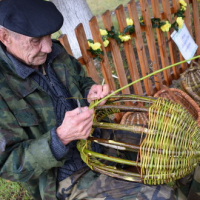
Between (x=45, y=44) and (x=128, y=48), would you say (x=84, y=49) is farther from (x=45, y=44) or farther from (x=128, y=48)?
(x=45, y=44)

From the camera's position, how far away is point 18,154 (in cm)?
128

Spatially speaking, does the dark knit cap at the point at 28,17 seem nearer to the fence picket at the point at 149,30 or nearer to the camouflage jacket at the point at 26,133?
the camouflage jacket at the point at 26,133

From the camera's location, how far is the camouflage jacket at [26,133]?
1275 mm

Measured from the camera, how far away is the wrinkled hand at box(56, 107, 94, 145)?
3.94 feet

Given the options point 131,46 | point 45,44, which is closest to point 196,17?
point 131,46

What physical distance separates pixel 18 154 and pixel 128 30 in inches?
73.6

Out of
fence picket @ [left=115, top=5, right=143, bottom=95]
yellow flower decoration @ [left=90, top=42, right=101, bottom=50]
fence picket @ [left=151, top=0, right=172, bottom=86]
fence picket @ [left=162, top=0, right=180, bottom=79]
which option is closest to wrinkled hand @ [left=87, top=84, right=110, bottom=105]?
yellow flower decoration @ [left=90, top=42, right=101, bottom=50]

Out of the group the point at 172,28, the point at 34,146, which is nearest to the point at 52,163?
the point at 34,146

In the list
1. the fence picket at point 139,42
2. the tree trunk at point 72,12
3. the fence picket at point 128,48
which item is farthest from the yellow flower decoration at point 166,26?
the tree trunk at point 72,12

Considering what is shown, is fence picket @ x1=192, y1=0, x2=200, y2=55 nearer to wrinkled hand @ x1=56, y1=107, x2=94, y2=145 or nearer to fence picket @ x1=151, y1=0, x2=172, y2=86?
fence picket @ x1=151, y1=0, x2=172, y2=86

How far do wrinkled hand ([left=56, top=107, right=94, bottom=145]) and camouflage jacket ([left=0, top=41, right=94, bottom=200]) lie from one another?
0.35ft

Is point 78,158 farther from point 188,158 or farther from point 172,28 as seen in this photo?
point 172,28

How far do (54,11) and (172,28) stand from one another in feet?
6.94

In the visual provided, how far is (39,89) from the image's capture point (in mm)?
1462
